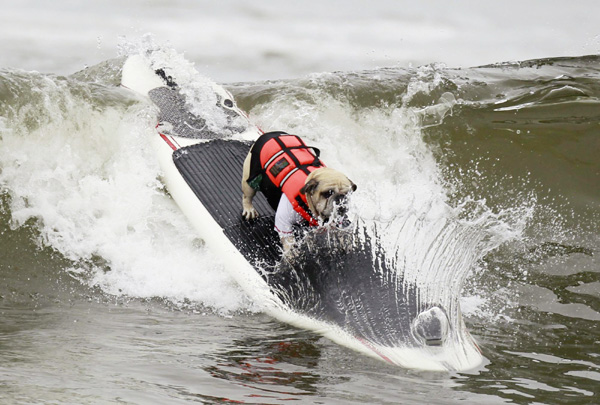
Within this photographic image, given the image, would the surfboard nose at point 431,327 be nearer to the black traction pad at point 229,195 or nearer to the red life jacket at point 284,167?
the red life jacket at point 284,167

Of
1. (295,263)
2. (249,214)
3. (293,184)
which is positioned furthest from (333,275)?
(249,214)

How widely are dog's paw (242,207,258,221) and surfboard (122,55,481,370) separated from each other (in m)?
0.05

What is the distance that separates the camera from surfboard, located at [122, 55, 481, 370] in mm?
3879

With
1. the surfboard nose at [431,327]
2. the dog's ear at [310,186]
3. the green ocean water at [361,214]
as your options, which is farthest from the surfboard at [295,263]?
the dog's ear at [310,186]

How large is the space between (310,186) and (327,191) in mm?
117

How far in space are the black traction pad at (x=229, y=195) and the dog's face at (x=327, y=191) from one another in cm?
82

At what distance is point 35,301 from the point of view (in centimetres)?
486

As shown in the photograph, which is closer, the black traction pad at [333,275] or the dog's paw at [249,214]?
the black traction pad at [333,275]

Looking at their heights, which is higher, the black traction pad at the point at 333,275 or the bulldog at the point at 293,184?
the bulldog at the point at 293,184

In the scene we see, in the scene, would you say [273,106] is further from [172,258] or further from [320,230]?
[320,230]

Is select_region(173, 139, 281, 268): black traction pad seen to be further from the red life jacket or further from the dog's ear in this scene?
the dog's ear

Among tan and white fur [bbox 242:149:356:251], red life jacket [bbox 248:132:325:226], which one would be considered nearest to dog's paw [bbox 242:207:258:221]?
red life jacket [bbox 248:132:325:226]

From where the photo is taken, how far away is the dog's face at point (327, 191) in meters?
4.09

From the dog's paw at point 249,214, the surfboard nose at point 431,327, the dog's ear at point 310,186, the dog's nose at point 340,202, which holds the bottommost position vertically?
the surfboard nose at point 431,327
